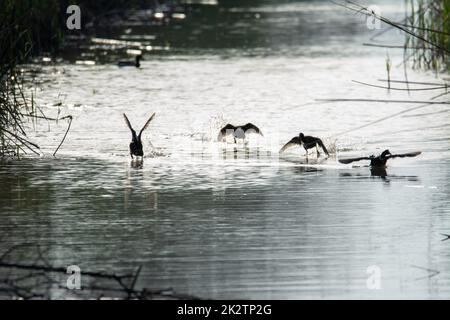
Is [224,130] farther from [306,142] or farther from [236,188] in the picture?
[236,188]

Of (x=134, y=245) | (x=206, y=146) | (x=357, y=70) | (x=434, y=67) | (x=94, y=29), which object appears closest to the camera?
(x=134, y=245)

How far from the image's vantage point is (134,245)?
7.95 m

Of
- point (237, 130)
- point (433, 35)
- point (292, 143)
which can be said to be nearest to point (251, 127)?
point (237, 130)

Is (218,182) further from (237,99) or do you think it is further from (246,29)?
(246,29)

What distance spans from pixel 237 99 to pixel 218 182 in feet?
19.0

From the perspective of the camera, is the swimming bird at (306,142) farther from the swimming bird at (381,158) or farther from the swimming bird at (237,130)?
the swimming bird at (237,130)

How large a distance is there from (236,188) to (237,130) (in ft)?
8.14

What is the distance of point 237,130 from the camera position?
1230 cm

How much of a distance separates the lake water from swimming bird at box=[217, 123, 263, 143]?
0.41ft

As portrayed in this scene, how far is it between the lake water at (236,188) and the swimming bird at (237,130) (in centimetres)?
12

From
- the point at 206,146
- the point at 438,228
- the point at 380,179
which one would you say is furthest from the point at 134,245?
the point at 206,146

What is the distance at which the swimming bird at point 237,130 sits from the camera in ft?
40.3

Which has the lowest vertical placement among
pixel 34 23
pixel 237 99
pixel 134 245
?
pixel 134 245

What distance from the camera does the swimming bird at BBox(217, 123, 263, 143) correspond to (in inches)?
483
